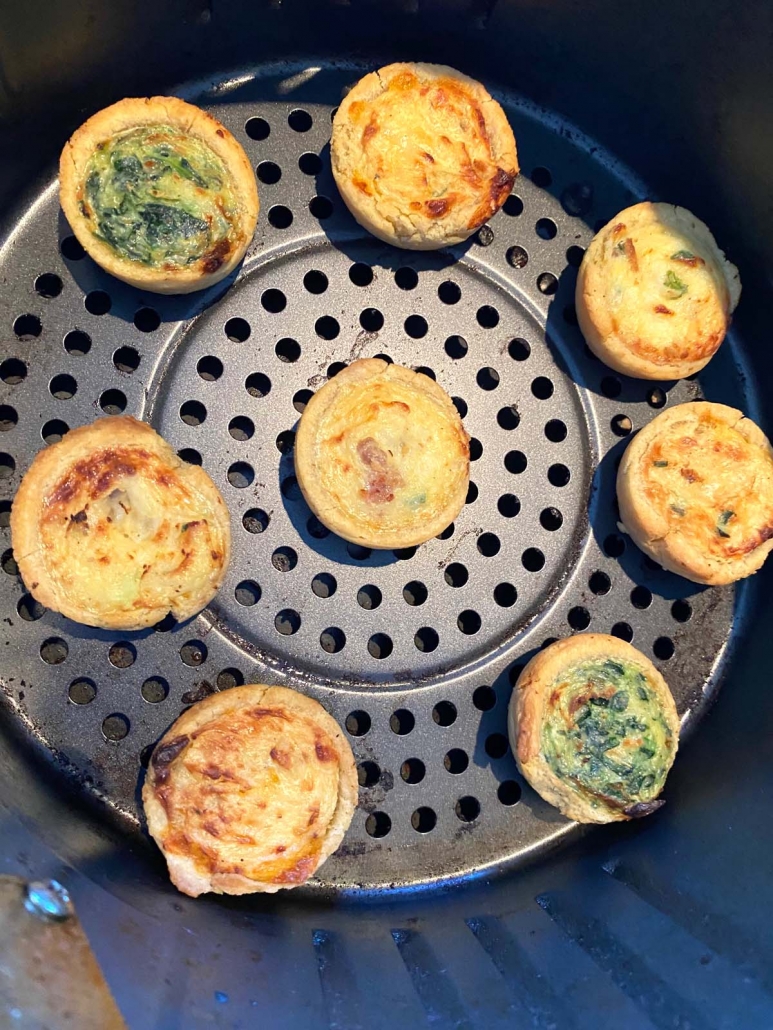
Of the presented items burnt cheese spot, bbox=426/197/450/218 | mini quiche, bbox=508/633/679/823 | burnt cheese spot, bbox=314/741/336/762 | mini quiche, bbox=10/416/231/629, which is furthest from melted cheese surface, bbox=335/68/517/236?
burnt cheese spot, bbox=314/741/336/762

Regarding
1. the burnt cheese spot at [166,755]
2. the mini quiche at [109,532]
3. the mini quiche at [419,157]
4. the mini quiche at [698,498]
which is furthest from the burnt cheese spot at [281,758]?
the mini quiche at [419,157]

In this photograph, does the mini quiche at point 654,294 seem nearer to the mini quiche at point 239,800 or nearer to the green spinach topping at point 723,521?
the green spinach topping at point 723,521

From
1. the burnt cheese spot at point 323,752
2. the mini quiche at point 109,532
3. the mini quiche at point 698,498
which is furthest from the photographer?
the mini quiche at point 698,498

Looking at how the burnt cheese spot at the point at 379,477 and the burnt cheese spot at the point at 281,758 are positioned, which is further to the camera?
the burnt cheese spot at the point at 379,477

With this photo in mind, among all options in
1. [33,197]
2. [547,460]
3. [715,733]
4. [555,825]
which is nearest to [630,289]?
[547,460]

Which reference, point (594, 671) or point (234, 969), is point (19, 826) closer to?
point (234, 969)

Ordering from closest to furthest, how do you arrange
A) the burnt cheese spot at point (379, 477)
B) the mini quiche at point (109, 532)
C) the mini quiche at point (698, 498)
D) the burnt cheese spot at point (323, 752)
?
the mini quiche at point (109, 532), the burnt cheese spot at point (323, 752), the burnt cheese spot at point (379, 477), the mini quiche at point (698, 498)

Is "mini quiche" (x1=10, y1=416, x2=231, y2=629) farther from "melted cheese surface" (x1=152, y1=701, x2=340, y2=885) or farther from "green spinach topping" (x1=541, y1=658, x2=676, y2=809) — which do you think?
"green spinach topping" (x1=541, y1=658, x2=676, y2=809)

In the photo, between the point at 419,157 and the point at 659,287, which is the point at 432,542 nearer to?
the point at 659,287
